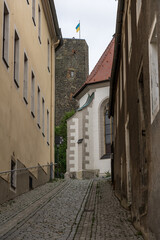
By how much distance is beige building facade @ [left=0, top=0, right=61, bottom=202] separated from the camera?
13266 millimetres

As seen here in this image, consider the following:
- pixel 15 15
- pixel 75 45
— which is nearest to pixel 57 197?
pixel 15 15

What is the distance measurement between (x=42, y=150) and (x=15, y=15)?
768 centimetres

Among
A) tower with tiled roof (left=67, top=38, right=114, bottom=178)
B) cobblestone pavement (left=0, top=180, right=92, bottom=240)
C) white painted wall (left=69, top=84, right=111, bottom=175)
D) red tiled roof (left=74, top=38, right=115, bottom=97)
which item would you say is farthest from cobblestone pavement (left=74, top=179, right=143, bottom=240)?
red tiled roof (left=74, top=38, right=115, bottom=97)

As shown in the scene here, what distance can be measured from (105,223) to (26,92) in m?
8.57

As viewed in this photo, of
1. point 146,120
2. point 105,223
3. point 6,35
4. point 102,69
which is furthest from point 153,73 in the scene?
point 102,69

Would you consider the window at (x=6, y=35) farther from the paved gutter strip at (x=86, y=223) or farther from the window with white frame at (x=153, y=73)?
the window with white frame at (x=153, y=73)

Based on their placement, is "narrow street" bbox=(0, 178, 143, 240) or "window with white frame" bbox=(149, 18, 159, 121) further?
"narrow street" bbox=(0, 178, 143, 240)

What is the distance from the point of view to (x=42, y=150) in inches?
846

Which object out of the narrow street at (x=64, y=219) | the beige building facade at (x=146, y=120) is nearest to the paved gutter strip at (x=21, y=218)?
the narrow street at (x=64, y=219)

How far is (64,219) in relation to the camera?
10.0 metres

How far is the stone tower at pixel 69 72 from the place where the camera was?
65250 mm

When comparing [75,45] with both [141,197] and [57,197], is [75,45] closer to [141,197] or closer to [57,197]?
[57,197]

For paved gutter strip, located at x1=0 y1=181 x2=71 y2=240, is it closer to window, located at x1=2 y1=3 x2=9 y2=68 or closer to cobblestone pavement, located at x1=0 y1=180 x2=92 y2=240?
cobblestone pavement, located at x1=0 y1=180 x2=92 y2=240

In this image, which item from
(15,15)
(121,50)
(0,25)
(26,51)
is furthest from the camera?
(26,51)
